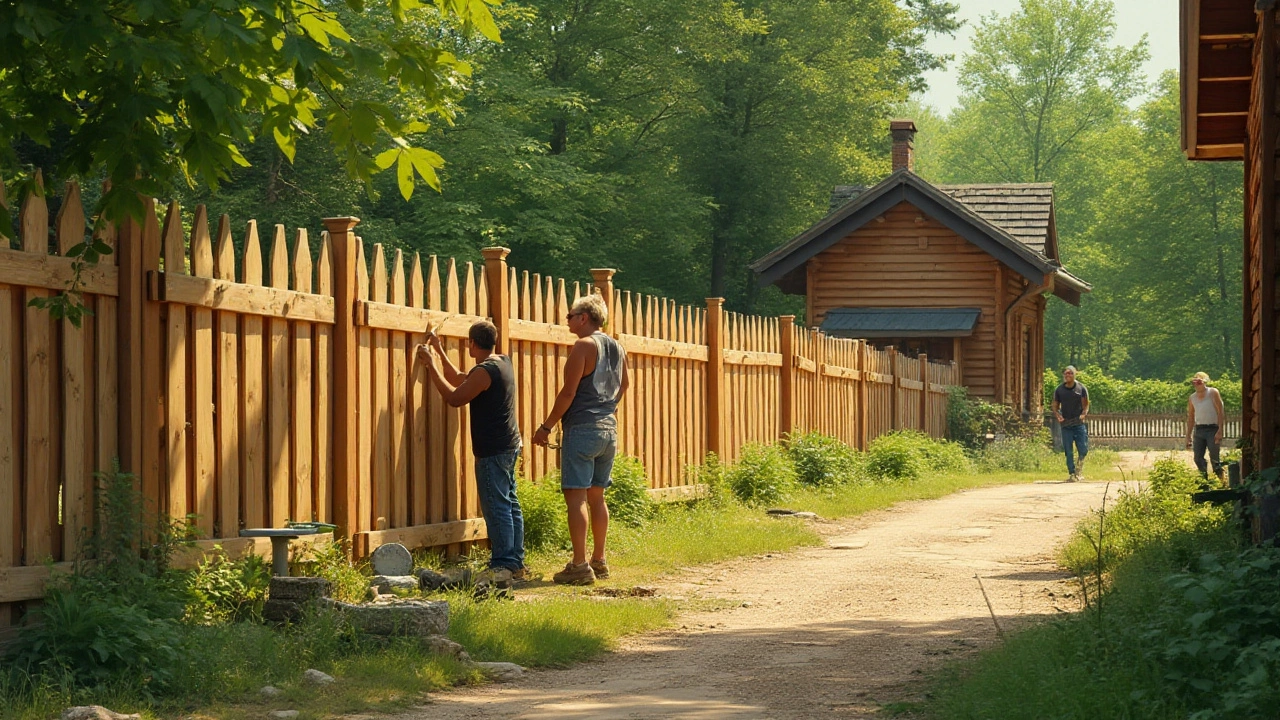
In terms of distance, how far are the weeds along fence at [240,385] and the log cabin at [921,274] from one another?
17.0 m

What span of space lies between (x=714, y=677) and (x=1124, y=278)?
176ft

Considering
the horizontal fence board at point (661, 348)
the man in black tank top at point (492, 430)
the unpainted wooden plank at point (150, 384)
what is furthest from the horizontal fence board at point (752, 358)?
the unpainted wooden plank at point (150, 384)

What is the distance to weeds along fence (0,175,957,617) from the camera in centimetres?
635

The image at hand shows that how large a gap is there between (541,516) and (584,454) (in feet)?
3.55

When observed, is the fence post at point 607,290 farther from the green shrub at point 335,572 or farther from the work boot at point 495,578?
the green shrub at point 335,572

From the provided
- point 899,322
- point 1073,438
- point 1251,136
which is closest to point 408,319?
point 1251,136

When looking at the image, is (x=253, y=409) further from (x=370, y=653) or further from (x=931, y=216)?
(x=931, y=216)

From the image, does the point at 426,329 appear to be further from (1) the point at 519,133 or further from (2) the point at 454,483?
(1) the point at 519,133

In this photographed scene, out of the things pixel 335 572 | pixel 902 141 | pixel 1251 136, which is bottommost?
pixel 335 572

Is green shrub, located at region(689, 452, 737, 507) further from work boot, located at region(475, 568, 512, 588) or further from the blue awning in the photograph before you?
the blue awning

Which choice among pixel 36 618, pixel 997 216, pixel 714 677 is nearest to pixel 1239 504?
pixel 714 677

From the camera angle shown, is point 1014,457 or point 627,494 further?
point 1014,457

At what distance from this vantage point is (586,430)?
31.1 ft

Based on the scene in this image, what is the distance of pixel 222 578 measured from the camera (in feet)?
23.4
